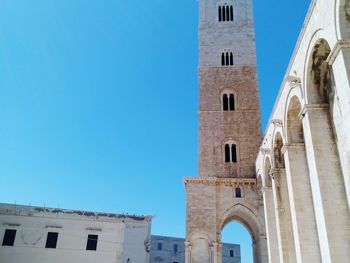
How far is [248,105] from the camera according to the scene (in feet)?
78.3

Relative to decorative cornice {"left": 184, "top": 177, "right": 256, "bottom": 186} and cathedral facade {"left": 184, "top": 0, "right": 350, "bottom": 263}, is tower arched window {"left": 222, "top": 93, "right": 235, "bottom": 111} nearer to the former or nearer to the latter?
cathedral facade {"left": 184, "top": 0, "right": 350, "bottom": 263}

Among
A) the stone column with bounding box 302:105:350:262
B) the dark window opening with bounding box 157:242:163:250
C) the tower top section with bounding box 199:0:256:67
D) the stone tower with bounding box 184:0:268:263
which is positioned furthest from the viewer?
the dark window opening with bounding box 157:242:163:250

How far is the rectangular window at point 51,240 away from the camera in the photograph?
70.4 feet

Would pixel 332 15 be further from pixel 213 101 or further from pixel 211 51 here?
pixel 211 51

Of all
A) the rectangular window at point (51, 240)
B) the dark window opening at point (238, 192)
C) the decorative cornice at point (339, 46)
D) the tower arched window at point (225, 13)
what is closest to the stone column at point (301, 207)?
the decorative cornice at point (339, 46)

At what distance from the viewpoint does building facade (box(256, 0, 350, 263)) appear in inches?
307

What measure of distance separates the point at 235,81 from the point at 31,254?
1811 cm

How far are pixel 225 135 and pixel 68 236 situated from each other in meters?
12.4

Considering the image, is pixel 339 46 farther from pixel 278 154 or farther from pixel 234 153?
pixel 234 153

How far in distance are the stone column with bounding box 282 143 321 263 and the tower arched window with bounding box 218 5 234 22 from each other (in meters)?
18.4

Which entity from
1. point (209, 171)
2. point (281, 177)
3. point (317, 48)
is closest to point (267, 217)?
point (281, 177)

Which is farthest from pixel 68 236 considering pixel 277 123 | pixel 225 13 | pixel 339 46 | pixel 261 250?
pixel 225 13

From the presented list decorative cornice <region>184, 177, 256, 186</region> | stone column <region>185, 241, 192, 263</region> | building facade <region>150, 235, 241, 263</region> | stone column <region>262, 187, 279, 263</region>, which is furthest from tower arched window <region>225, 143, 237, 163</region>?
building facade <region>150, 235, 241, 263</region>

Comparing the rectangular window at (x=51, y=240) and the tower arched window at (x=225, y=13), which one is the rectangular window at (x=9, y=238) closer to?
the rectangular window at (x=51, y=240)
